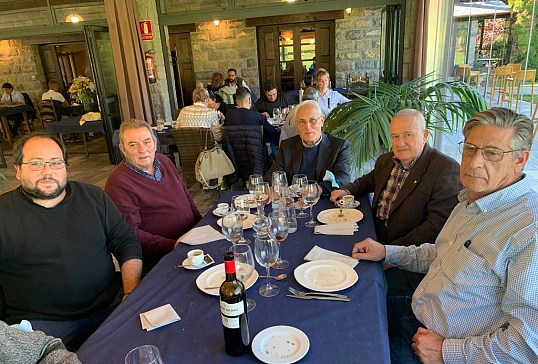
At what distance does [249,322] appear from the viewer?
4.07ft

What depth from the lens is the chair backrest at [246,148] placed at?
166 inches

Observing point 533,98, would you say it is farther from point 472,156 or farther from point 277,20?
point 277,20

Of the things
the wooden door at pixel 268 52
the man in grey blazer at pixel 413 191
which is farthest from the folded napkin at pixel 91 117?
the man in grey blazer at pixel 413 191

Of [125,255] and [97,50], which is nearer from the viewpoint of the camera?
[125,255]

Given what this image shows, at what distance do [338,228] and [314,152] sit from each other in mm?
985

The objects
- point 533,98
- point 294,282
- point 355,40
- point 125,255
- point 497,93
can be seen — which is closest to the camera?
point 294,282

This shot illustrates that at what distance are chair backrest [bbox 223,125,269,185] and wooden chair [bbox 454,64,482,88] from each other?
7.33 feet

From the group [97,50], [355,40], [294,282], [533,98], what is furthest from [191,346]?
[355,40]

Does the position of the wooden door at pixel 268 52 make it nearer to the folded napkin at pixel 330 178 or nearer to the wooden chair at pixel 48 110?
the wooden chair at pixel 48 110

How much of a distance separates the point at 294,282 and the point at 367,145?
70.7 inches

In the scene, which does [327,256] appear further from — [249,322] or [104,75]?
[104,75]

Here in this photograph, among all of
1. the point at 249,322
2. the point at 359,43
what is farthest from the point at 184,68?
the point at 249,322

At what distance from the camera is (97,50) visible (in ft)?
20.1

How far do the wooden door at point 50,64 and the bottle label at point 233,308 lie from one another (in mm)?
11611
